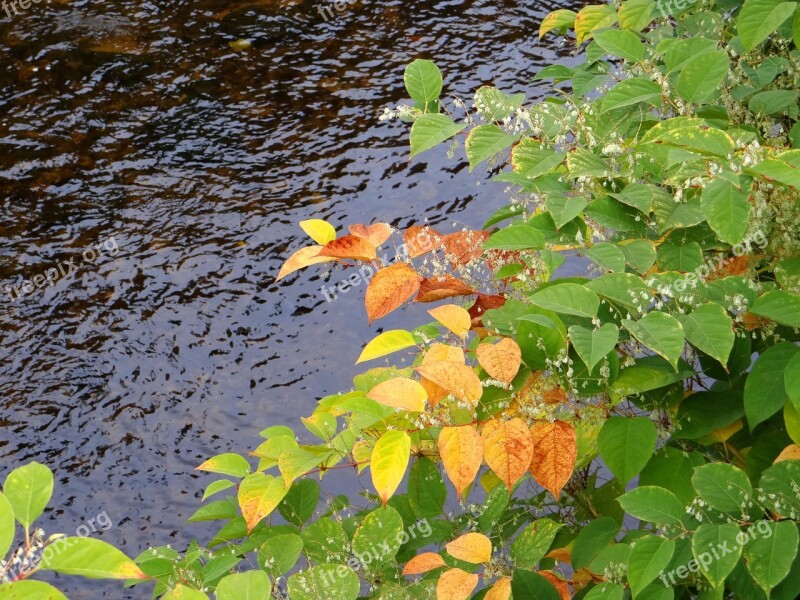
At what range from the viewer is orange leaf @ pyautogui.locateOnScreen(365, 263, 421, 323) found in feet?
4.86

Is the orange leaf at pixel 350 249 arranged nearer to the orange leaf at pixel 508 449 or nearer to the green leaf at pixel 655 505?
the orange leaf at pixel 508 449

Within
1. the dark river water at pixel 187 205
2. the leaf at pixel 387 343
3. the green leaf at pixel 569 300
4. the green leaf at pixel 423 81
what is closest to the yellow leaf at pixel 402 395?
the leaf at pixel 387 343

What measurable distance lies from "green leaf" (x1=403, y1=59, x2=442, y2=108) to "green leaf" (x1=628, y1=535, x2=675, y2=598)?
2.94 ft

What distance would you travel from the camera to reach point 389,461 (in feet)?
4.33

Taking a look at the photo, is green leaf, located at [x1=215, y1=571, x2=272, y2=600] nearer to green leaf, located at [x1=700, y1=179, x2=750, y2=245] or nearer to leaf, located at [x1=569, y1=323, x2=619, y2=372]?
leaf, located at [x1=569, y1=323, x2=619, y2=372]

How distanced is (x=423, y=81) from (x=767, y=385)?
82 centimetres

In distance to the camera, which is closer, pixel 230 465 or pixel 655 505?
pixel 655 505

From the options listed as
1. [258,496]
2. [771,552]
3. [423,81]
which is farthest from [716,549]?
[423,81]

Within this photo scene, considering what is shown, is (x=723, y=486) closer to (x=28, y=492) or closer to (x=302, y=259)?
(x=302, y=259)

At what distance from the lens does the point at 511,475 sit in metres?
1.29

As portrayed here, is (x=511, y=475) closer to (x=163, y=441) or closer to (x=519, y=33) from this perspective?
(x=163, y=441)

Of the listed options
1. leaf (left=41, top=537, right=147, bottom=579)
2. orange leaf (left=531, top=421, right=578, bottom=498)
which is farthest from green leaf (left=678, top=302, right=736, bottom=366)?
leaf (left=41, top=537, right=147, bottom=579)

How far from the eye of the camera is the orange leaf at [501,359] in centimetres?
132

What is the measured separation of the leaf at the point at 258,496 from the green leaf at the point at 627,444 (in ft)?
1.81
